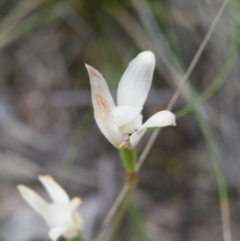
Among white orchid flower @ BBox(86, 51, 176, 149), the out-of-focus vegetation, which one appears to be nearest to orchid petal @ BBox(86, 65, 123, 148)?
white orchid flower @ BBox(86, 51, 176, 149)

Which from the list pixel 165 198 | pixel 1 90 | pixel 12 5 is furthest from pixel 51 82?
pixel 165 198

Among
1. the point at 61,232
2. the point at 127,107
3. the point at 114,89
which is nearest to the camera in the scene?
the point at 127,107

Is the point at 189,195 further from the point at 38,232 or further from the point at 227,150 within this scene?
the point at 38,232

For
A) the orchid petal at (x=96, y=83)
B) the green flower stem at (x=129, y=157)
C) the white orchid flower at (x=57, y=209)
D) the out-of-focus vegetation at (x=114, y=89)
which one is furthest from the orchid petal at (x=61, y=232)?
the out-of-focus vegetation at (x=114, y=89)

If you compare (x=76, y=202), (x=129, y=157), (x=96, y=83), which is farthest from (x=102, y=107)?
(x=76, y=202)

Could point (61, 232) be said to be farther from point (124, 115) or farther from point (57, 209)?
point (124, 115)

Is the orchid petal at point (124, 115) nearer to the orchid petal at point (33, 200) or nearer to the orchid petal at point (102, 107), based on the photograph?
the orchid petal at point (102, 107)

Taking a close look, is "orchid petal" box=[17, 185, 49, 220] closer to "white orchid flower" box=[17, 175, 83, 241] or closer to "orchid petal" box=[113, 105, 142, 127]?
"white orchid flower" box=[17, 175, 83, 241]
